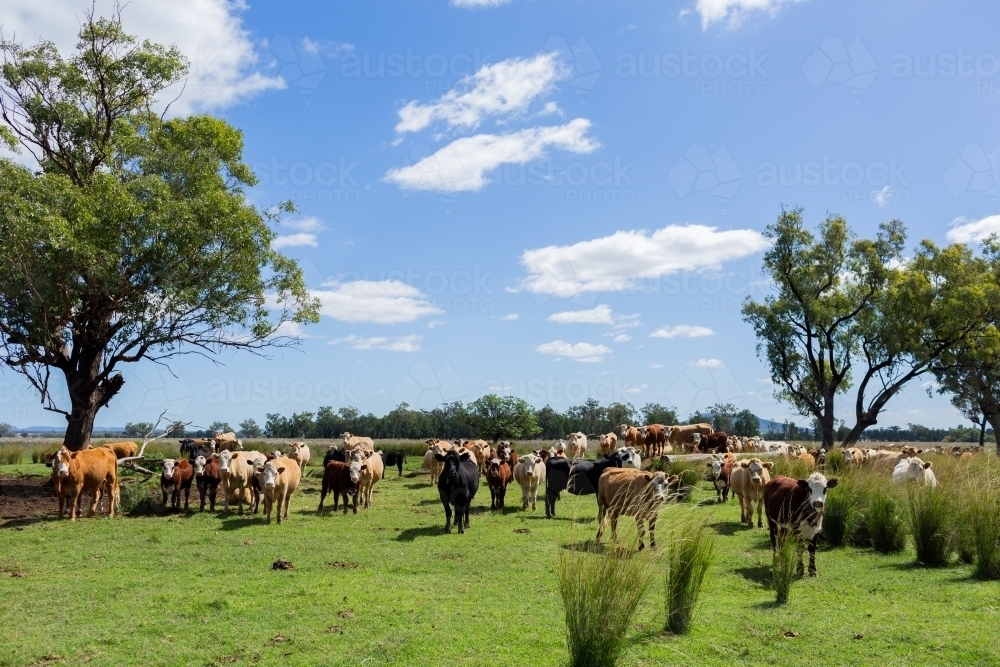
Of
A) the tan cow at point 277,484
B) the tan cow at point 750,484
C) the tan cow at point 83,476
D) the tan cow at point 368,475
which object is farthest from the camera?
the tan cow at point 368,475

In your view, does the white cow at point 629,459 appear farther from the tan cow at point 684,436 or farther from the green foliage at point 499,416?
the green foliage at point 499,416

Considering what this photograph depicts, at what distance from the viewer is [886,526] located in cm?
1177

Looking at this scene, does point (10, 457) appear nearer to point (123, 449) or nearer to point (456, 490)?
point (123, 449)

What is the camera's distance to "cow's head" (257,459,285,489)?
1491 centimetres

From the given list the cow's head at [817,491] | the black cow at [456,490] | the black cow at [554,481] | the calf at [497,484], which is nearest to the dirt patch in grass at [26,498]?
the black cow at [456,490]

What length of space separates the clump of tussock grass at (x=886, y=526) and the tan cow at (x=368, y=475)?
11.0 meters

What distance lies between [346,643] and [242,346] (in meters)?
17.2

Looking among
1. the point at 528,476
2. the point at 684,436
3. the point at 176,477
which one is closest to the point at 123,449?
the point at 176,477

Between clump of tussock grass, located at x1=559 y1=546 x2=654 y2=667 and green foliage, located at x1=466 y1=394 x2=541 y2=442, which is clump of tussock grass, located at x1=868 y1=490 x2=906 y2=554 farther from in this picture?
green foliage, located at x1=466 y1=394 x2=541 y2=442

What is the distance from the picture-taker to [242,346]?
22750 mm

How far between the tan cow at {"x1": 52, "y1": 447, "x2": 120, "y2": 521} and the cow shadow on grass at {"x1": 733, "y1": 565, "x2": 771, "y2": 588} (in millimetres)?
13570

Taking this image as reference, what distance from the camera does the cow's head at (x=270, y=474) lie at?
14.9 m

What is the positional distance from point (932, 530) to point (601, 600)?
24.3 ft

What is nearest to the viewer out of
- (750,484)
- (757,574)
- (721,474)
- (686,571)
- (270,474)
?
(686,571)
